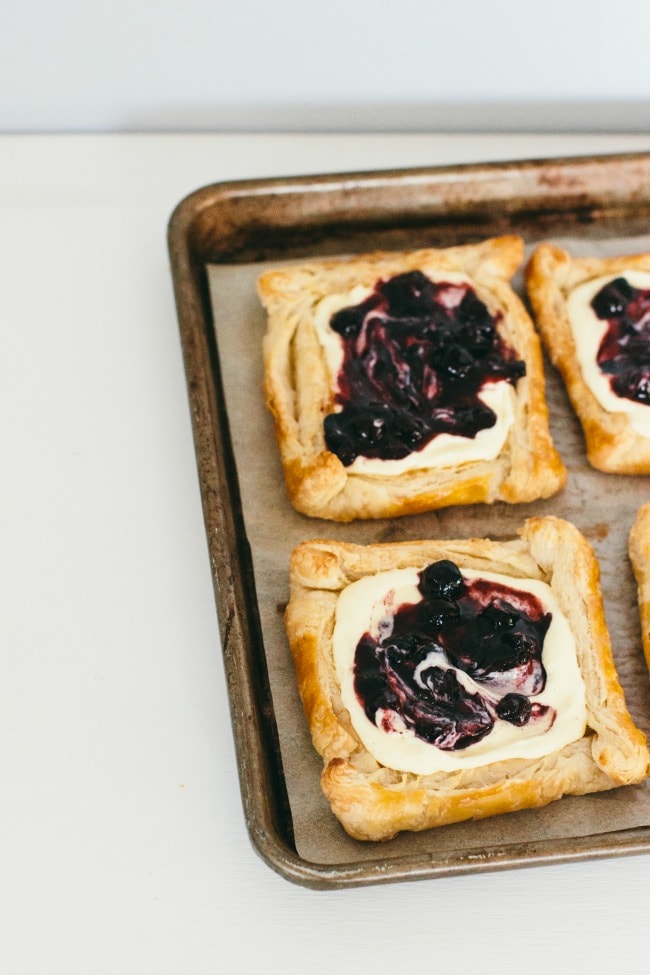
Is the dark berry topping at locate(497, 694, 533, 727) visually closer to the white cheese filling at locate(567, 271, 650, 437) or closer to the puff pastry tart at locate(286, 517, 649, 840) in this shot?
the puff pastry tart at locate(286, 517, 649, 840)

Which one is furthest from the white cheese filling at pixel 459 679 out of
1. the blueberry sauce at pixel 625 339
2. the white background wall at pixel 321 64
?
the white background wall at pixel 321 64

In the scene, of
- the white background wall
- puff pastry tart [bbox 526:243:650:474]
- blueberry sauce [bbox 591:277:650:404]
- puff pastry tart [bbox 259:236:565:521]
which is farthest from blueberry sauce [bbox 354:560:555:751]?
the white background wall

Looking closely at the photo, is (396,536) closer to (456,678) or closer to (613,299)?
(456,678)

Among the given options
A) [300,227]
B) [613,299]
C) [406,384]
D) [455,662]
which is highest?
[300,227]

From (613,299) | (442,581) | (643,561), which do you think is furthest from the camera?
(613,299)

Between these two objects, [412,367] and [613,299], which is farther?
[613,299]

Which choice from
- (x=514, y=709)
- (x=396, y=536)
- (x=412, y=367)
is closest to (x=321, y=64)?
(x=412, y=367)
